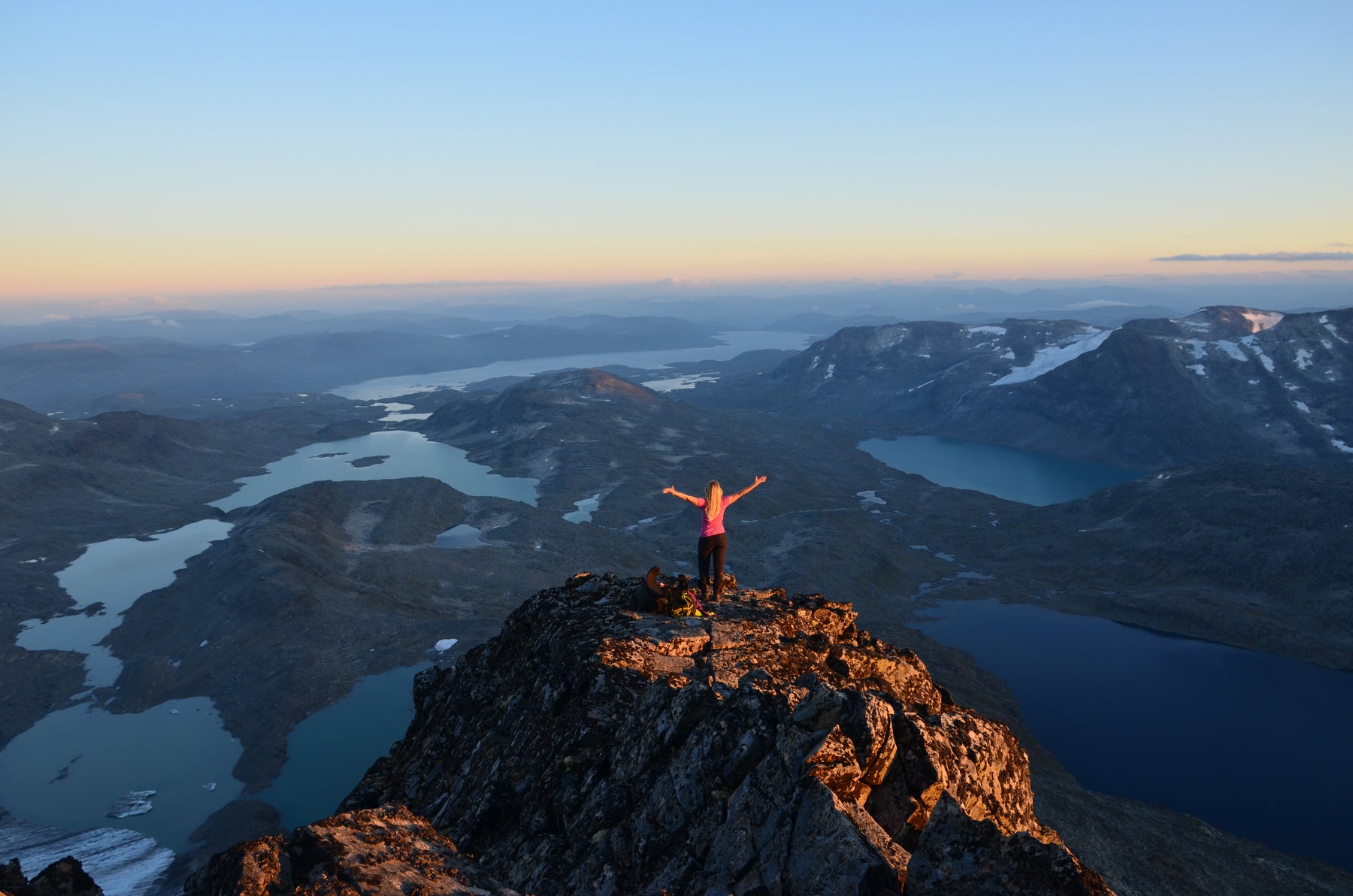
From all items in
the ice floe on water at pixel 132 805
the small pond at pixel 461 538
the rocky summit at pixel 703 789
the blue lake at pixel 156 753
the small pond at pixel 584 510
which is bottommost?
the small pond at pixel 584 510

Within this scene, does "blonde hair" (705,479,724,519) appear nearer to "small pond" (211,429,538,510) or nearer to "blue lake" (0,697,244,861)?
"blue lake" (0,697,244,861)

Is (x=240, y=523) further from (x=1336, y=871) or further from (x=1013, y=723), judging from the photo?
(x=1336, y=871)

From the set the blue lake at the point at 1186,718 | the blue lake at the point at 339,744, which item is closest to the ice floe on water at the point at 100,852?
the blue lake at the point at 339,744

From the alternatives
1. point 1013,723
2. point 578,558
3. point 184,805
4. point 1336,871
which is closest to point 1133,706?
point 1013,723

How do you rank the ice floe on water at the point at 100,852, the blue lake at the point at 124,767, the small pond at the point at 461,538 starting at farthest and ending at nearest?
the small pond at the point at 461,538, the blue lake at the point at 124,767, the ice floe on water at the point at 100,852

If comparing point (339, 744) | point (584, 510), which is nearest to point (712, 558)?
point (339, 744)

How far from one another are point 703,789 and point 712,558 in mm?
8236

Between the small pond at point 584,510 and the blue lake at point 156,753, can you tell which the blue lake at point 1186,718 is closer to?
the blue lake at point 156,753

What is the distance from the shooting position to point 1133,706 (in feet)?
230

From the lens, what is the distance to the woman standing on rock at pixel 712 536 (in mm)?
18078

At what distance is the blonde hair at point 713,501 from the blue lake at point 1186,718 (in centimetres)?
5364

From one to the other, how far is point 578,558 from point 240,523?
189 feet

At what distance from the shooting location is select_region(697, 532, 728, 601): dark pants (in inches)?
755

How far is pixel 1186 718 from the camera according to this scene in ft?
222
